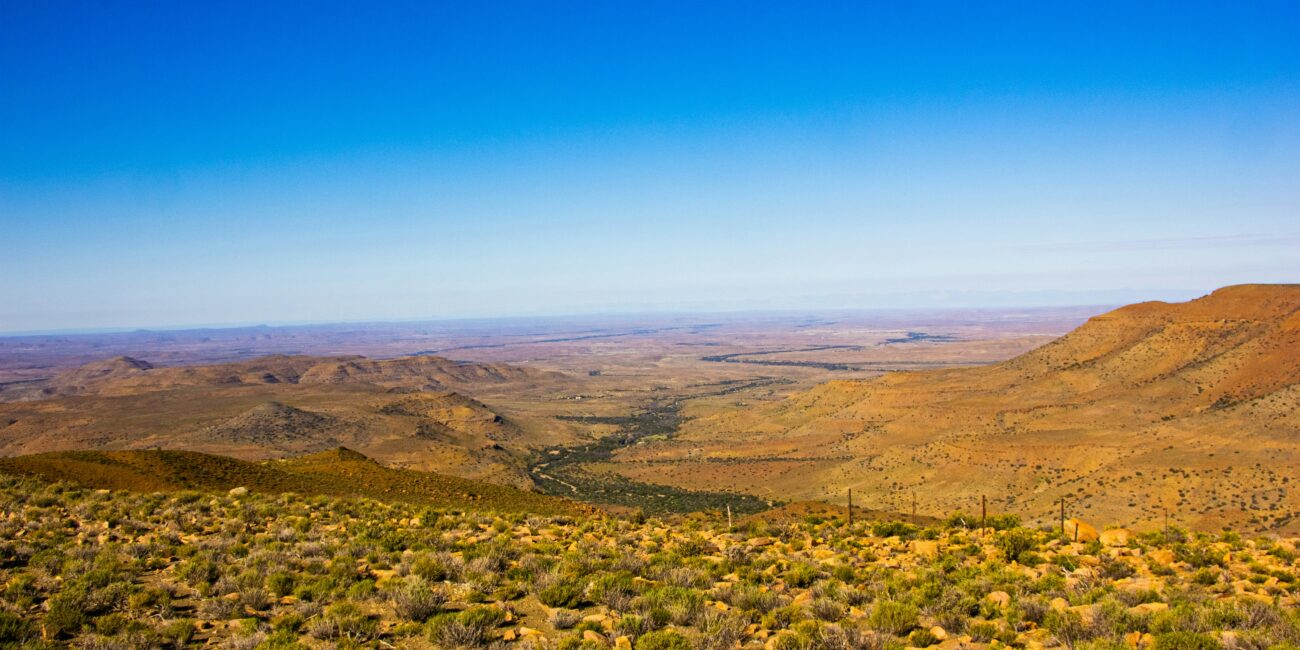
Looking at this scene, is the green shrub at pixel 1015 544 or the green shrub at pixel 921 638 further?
the green shrub at pixel 1015 544

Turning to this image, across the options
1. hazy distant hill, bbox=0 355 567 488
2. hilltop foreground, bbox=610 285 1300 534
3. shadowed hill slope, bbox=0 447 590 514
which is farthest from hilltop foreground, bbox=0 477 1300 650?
hazy distant hill, bbox=0 355 567 488

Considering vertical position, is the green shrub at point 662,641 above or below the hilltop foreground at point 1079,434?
above

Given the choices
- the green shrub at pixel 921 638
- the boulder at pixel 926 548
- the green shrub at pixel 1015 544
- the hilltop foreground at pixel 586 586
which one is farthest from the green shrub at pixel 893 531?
the green shrub at pixel 921 638

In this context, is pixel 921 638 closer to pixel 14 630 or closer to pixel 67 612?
pixel 67 612

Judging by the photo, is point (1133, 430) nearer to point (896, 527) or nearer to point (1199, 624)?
point (896, 527)

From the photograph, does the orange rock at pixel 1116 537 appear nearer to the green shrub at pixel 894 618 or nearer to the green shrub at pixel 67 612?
the green shrub at pixel 894 618

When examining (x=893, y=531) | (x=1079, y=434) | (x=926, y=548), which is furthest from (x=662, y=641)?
(x=1079, y=434)

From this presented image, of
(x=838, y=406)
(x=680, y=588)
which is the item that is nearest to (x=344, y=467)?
(x=680, y=588)
